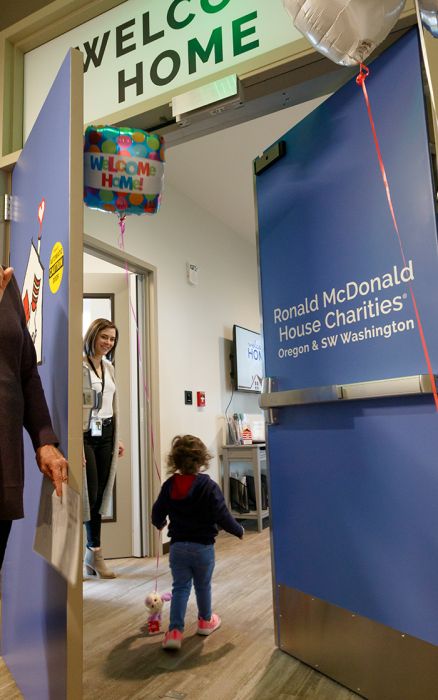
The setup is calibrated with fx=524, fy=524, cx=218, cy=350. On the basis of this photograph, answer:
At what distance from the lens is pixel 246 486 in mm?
4512

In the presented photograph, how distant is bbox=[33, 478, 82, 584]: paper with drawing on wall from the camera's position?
109 cm

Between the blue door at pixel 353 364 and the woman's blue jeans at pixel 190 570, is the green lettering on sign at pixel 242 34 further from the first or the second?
the woman's blue jeans at pixel 190 570

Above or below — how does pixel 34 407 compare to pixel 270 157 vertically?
below

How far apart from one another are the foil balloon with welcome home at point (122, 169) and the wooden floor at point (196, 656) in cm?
152

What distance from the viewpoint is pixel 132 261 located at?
366 centimetres

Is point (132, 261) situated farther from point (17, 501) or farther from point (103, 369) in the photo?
point (17, 501)

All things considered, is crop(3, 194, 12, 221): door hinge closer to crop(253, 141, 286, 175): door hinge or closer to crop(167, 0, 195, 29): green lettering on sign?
crop(167, 0, 195, 29): green lettering on sign

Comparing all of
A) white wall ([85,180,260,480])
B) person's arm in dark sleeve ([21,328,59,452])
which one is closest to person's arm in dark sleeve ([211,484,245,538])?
person's arm in dark sleeve ([21,328,59,452])

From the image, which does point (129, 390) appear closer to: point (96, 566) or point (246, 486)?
point (96, 566)

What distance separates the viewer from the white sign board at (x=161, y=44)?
5.41ft

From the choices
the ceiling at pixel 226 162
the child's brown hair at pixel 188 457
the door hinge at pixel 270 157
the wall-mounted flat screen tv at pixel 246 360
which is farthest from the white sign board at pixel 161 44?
the wall-mounted flat screen tv at pixel 246 360

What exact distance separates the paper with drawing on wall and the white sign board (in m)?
1.34

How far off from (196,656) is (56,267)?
147cm

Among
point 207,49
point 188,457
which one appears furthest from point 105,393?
point 207,49
